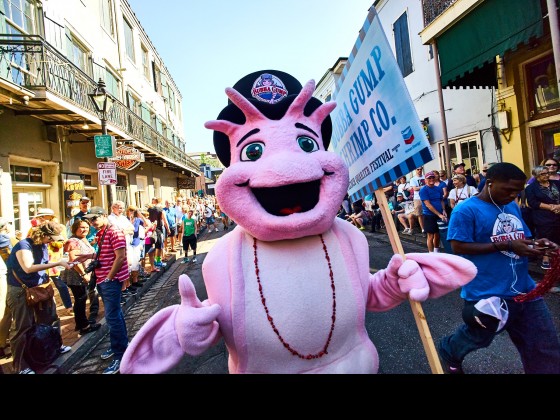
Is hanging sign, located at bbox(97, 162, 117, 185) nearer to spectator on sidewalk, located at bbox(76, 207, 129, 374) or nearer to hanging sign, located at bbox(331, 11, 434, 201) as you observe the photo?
spectator on sidewalk, located at bbox(76, 207, 129, 374)

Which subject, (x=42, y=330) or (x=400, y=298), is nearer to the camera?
(x=400, y=298)

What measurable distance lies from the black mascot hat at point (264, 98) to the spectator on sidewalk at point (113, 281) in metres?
2.59

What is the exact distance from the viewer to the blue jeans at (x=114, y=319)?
11.2ft

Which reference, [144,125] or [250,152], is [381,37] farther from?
[144,125]

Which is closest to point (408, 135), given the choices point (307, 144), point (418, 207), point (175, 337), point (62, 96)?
point (307, 144)

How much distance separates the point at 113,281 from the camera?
357 cm

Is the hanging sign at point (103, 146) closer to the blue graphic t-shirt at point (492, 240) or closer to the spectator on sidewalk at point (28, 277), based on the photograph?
the spectator on sidewalk at point (28, 277)

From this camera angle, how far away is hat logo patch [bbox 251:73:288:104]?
159 centimetres

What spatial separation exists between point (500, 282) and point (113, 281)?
12.1 ft

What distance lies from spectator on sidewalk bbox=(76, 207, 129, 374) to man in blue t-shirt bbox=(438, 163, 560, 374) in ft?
10.4

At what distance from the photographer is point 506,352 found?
2.82 metres

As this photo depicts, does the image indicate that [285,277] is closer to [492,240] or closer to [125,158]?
[492,240]

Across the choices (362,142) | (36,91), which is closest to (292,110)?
(362,142)
